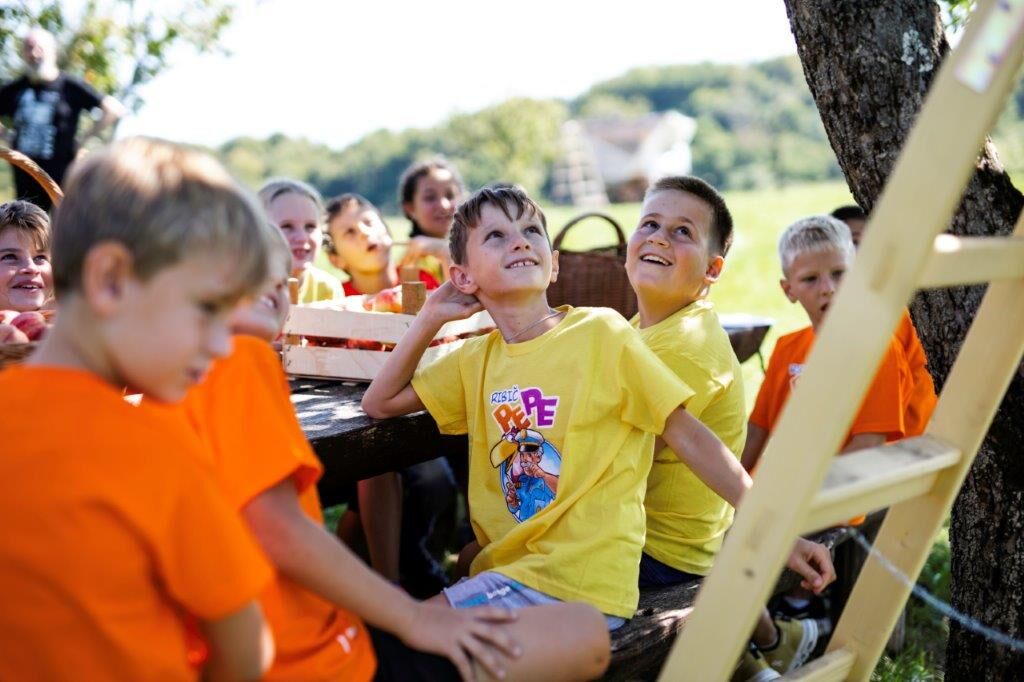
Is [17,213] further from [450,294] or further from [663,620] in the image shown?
[663,620]

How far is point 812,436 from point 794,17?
136 cm

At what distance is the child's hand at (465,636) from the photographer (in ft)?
5.04

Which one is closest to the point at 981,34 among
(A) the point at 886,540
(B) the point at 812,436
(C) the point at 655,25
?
(B) the point at 812,436

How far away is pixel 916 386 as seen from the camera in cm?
319

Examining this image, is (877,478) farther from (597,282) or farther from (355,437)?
(597,282)

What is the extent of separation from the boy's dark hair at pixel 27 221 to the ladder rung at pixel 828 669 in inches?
86.7

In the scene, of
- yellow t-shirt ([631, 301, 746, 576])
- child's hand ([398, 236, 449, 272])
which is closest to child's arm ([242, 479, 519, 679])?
yellow t-shirt ([631, 301, 746, 576])

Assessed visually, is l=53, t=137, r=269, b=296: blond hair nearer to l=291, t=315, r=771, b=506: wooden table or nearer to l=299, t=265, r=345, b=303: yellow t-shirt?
l=291, t=315, r=771, b=506: wooden table

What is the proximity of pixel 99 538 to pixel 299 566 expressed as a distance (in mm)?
365

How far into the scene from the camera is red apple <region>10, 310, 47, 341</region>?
199 centimetres

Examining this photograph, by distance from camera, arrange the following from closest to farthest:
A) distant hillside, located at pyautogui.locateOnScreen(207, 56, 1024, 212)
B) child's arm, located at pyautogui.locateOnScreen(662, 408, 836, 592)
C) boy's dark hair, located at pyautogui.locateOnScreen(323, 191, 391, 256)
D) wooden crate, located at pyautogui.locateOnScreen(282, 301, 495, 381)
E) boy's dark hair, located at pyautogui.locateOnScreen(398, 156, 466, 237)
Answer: child's arm, located at pyautogui.locateOnScreen(662, 408, 836, 592)
wooden crate, located at pyautogui.locateOnScreen(282, 301, 495, 381)
boy's dark hair, located at pyautogui.locateOnScreen(323, 191, 391, 256)
boy's dark hair, located at pyautogui.locateOnScreen(398, 156, 466, 237)
distant hillside, located at pyautogui.locateOnScreen(207, 56, 1024, 212)

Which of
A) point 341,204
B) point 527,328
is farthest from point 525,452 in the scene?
→ point 341,204

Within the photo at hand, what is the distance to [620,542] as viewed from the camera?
1993 mm

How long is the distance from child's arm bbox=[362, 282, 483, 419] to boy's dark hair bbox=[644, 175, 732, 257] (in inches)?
31.9
